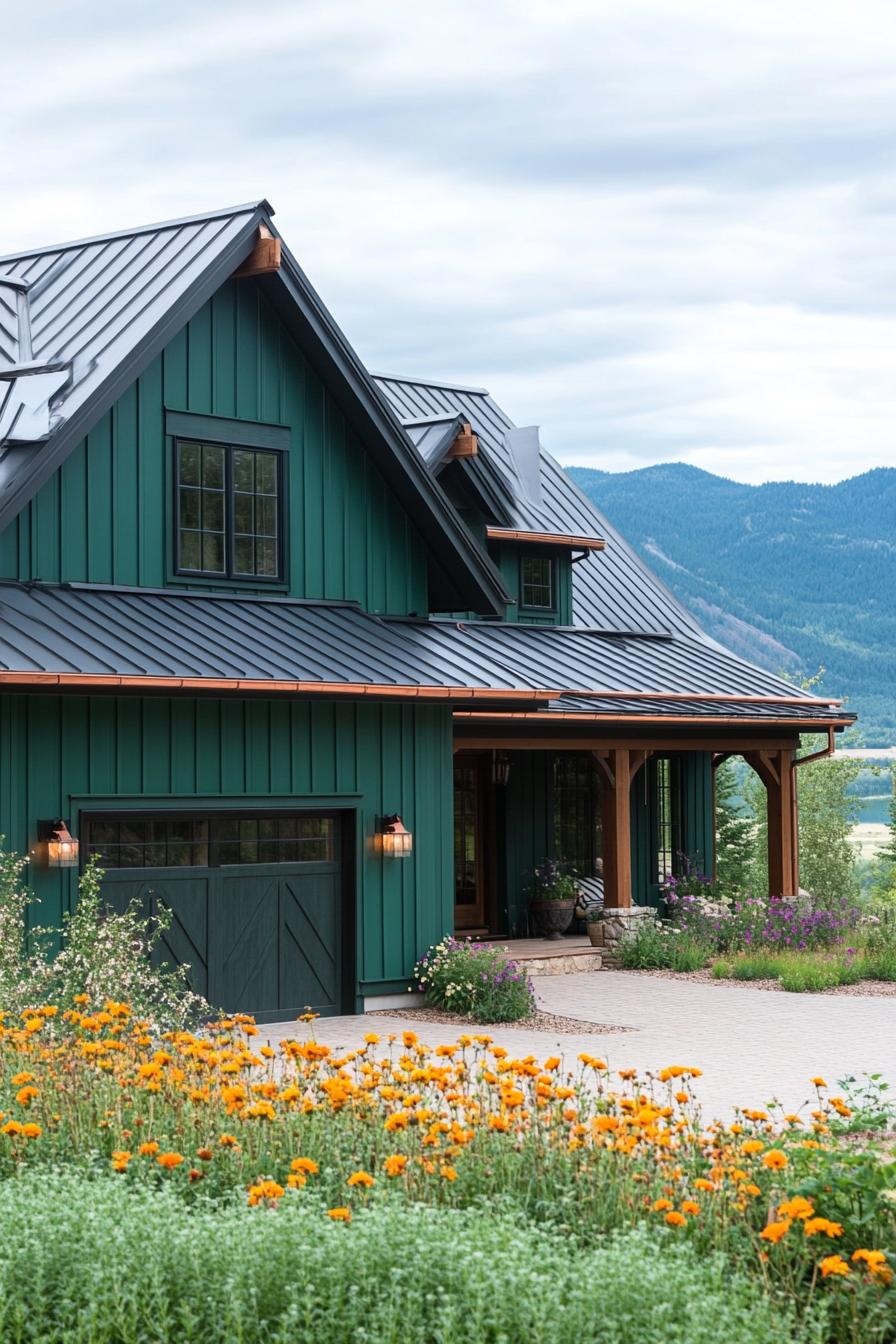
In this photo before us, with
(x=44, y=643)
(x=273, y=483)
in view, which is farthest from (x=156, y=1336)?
(x=273, y=483)

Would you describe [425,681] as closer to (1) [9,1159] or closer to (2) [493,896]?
(2) [493,896]

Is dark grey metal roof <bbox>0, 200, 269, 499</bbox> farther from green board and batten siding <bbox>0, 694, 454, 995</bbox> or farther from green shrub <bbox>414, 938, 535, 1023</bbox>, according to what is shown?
green shrub <bbox>414, 938, 535, 1023</bbox>

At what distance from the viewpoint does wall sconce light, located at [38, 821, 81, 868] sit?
46.6 feet

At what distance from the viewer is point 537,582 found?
77.4ft

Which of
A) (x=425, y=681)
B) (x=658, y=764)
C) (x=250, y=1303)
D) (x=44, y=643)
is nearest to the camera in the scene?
(x=250, y=1303)

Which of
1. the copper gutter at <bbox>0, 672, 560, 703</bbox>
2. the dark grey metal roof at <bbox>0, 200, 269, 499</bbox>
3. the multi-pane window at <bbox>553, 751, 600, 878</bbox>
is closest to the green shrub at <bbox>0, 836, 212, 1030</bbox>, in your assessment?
the copper gutter at <bbox>0, 672, 560, 703</bbox>

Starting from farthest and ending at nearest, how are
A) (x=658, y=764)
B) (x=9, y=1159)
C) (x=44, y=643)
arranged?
1. (x=658, y=764)
2. (x=44, y=643)
3. (x=9, y=1159)

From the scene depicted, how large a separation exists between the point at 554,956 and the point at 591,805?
3856 mm

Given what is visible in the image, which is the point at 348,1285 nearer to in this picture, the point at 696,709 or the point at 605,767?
the point at 605,767

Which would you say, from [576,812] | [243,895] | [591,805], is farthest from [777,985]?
[243,895]

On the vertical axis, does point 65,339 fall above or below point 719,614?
below

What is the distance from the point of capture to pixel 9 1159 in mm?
7379

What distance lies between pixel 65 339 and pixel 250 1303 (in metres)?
12.7

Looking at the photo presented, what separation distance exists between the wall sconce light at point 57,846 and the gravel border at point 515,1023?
3.44 meters
